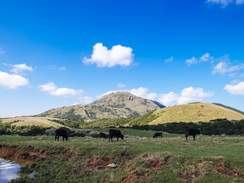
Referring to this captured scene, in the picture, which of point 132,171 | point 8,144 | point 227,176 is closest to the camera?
point 227,176

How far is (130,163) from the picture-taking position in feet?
123

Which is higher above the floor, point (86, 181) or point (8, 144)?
point (8, 144)

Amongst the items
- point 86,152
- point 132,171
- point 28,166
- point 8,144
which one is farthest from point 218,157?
point 8,144

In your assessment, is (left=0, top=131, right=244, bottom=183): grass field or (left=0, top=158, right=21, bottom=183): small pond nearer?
(left=0, top=131, right=244, bottom=183): grass field

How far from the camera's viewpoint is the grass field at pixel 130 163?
3109 cm

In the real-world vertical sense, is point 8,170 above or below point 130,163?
below

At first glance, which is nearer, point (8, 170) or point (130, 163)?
point (130, 163)

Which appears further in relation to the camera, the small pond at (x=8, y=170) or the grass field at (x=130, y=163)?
the small pond at (x=8, y=170)

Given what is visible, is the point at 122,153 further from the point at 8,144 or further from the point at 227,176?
the point at 8,144

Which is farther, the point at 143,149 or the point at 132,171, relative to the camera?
the point at 143,149

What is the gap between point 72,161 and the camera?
4297 centimetres

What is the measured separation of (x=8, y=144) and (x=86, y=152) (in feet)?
59.6

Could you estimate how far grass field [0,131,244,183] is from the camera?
102 ft

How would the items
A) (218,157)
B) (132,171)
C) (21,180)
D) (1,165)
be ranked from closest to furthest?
(218,157)
(132,171)
(21,180)
(1,165)
